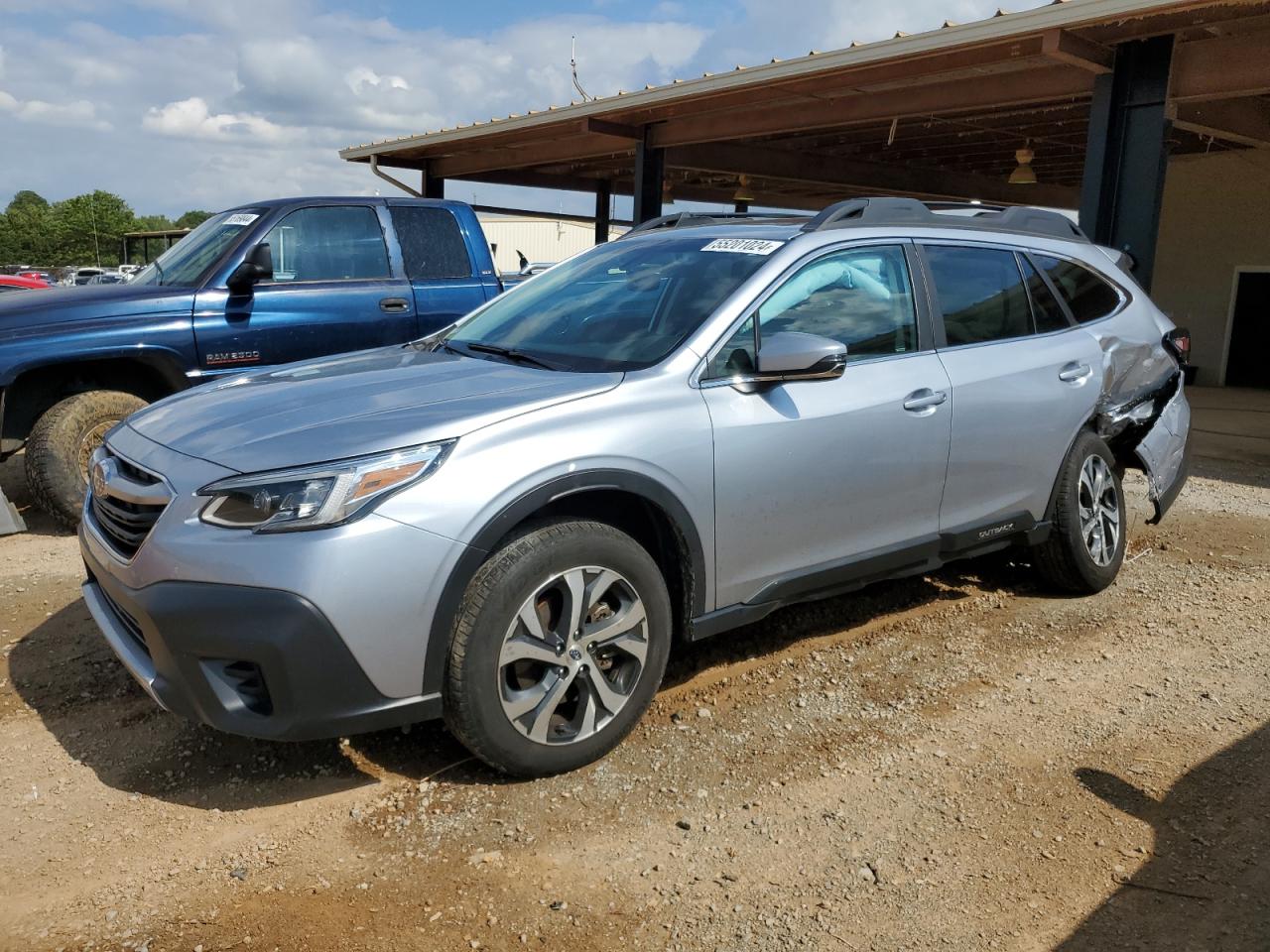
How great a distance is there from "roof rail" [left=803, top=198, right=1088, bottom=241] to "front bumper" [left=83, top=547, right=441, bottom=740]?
2.39 m

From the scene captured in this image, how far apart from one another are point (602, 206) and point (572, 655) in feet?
57.9

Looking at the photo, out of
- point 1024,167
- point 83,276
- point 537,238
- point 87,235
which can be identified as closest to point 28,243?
point 87,235

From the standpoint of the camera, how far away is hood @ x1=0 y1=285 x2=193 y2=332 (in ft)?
18.7

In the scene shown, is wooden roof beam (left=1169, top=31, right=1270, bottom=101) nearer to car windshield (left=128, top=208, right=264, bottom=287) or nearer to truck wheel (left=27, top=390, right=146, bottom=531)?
car windshield (left=128, top=208, right=264, bottom=287)

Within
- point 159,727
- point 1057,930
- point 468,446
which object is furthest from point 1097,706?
point 159,727

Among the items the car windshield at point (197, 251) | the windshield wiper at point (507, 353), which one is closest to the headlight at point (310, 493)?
the windshield wiper at point (507, 353)

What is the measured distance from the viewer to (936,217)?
14.6 feet

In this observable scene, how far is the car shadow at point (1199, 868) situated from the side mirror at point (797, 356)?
1.60m

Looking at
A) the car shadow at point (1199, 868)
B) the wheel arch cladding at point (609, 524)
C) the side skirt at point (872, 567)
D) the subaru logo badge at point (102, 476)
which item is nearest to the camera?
the car shadow at point (1199, 868)

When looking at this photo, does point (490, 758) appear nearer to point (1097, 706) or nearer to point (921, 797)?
point (921, 797)

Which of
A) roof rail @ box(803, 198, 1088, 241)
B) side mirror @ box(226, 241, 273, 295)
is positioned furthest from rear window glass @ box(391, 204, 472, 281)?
roof rail @ box(803, 198, 1088, 241)

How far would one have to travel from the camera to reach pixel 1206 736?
366 centimetres

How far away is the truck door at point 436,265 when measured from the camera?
6.98 meters

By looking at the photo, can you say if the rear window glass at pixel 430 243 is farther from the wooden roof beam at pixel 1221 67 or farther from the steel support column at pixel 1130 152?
the wooden roof beam at pixel 1221 67
